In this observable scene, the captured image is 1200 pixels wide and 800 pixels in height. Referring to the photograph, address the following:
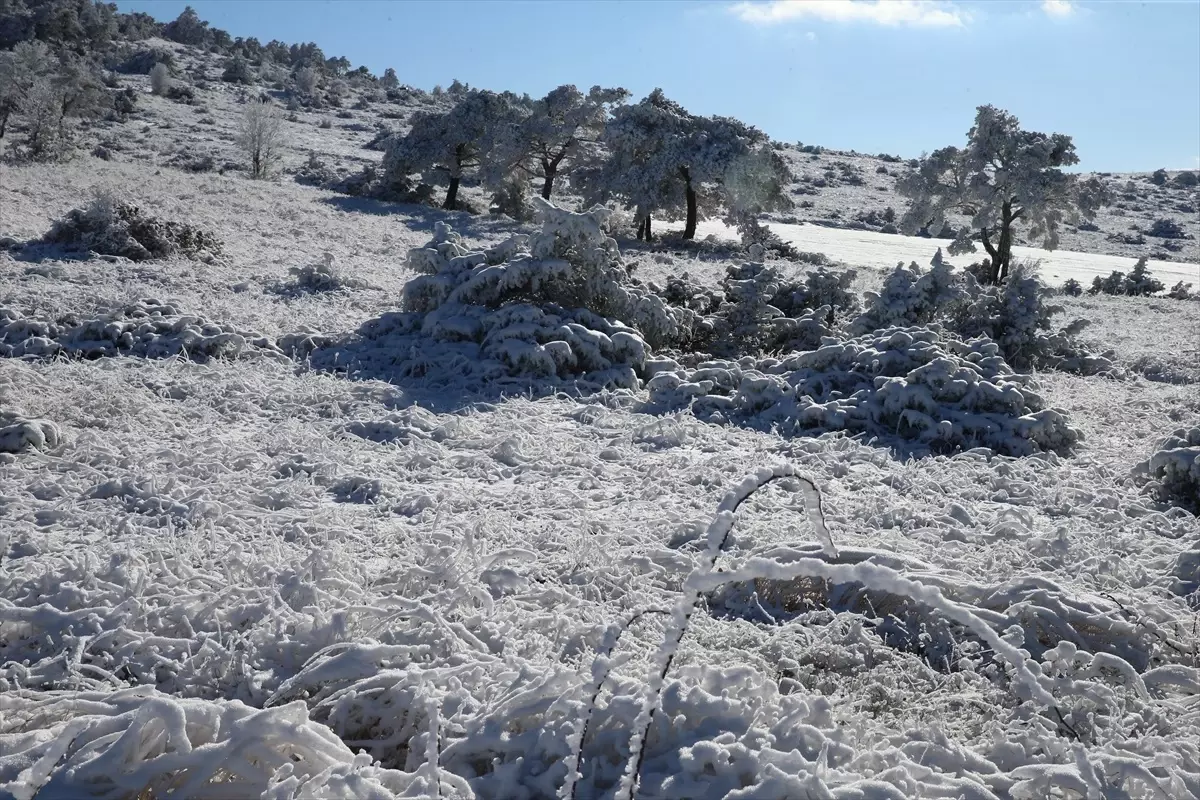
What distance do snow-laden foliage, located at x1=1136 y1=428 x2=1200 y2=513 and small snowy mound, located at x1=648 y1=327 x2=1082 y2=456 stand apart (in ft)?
3.28

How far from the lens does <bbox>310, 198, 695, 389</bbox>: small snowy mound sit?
28.0 ft

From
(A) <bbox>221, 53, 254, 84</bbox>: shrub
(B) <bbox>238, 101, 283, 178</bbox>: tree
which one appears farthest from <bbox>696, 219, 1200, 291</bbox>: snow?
(A) <bbox>221, 53, 254, 84</bbox>: shrub

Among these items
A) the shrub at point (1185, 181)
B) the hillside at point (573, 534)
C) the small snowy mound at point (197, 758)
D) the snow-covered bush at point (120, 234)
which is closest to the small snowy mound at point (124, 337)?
the hillside at point (573, 534)

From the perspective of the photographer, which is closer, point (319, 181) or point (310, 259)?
point (310, 259)

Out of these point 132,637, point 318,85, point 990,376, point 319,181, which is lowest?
point 132,637

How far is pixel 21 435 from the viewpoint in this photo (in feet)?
17.4

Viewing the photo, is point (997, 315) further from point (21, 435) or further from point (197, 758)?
point (197, 758)

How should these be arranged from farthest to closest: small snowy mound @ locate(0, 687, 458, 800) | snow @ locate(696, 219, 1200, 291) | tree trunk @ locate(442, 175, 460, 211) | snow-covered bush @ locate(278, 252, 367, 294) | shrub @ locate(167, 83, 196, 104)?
1. shrub @ locate(167, 83, 196, 104)
2. tree trunk @ locate(442, 175, 460, 211)
3. snow @ locate(696, 219, 1200, 291)
4. snow-covered bush @ locate(278, 252, 367, 294)
5. small snowy mound @ locate(0, 687, 458, 800)

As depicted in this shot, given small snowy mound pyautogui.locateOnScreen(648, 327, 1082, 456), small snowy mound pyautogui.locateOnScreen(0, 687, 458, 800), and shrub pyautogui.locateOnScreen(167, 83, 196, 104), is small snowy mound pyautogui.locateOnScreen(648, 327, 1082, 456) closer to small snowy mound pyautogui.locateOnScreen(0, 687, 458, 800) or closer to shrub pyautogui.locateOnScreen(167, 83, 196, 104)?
small snowy mound pyautogui.locateOnScreen(0, 687, 458, 800)

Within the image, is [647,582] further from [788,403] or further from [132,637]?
[788,403]

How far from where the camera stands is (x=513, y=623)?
341 cm

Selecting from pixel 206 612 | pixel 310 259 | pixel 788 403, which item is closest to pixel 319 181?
pixel 310 259

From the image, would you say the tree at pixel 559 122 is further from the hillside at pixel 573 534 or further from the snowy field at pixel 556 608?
the snowy field at pixel 556 608

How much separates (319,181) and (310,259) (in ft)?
53.2
